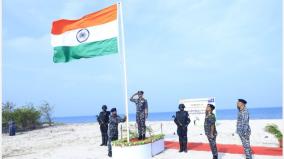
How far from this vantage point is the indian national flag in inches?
466

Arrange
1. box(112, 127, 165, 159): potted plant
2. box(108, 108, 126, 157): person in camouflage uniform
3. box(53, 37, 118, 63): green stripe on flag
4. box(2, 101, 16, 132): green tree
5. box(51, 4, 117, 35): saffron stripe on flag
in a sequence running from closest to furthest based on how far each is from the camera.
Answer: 1. box(112, 127, 165, 159): potted plant
2. box(53, 37, 118, 63): green stripe on flag
3. box(51, 4, 117, 35): saffron stripe on flag
4. box(108, 108, 126, 157): person in camouflage uniform
5. box(2, 101, 16, 132): green tree

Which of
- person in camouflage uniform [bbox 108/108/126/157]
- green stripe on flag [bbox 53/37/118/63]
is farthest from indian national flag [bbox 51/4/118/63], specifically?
person in camouflage uniform [bbox 108/108/126/157]

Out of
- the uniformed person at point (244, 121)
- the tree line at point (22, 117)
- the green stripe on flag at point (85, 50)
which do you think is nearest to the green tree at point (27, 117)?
the tree line at point (22, 117)

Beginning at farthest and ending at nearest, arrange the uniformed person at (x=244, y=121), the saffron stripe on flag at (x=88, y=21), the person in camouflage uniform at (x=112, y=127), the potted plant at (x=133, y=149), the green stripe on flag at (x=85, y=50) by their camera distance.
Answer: the person in camouflage uniform at (x=112, y=127), the saffron stripe on flag at (x=88, y=21), the green stripe on flag at (x=85, y=50), the potted plant at (x=133, y=149), the uniformed person at (x=244, y=121)

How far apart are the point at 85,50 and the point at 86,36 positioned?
49 centimetres

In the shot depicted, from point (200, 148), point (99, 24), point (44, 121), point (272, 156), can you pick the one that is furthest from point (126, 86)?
point (44, 121)

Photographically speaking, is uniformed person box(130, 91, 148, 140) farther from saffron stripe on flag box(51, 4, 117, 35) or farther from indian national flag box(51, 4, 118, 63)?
saffron stripe on flag box(51, 4, 117, 35)

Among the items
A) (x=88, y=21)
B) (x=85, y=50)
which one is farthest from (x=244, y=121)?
(x=88, y=21)

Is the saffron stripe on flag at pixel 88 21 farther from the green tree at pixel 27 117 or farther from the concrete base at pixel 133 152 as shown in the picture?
the green tree at pixel 27 117

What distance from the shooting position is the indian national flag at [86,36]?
11.8 m

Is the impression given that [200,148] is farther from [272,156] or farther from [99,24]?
[99,24]

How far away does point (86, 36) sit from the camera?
12.2 m

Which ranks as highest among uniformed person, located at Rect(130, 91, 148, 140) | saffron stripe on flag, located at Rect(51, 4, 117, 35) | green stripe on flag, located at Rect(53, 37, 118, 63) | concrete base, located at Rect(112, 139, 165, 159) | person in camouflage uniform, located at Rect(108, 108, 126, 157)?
Answer: saffron stripe on flag, located at Rect(51, 4, 117, 35)

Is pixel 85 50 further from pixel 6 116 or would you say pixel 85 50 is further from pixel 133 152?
pixel 6 116
